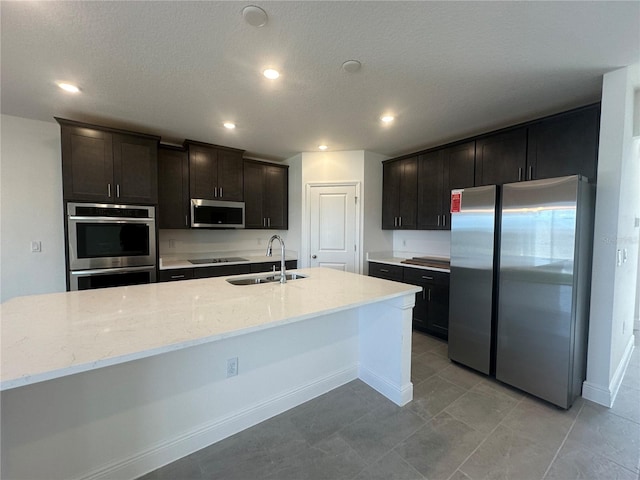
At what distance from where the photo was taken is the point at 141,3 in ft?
4.51

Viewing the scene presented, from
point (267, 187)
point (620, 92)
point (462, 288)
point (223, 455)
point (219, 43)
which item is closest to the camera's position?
point (223, 455)

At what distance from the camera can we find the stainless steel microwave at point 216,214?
11.8 feet

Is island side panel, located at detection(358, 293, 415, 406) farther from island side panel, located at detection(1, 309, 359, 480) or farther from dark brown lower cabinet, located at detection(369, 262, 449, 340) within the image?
dark brown lower cabinet, located at detection(369, 262, 449, 340)

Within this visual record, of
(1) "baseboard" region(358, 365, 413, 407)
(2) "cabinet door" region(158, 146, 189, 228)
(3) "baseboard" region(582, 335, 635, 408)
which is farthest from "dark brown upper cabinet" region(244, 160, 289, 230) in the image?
(3) "baseboard" region(582, 335, 635, 408)

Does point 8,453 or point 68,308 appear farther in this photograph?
point 68,308

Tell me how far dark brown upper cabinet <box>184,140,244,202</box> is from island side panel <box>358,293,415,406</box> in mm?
2689

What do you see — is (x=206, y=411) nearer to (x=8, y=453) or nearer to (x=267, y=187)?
(x=8, y=453)

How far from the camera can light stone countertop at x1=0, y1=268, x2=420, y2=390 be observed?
900 mm

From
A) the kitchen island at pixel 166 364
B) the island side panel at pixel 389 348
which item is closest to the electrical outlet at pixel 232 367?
the kitchen island at pixel 166 364

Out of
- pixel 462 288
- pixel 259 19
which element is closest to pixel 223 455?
pixel 462 288

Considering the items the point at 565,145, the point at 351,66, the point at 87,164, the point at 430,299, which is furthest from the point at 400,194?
the point at 87,164

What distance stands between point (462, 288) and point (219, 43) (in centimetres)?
277

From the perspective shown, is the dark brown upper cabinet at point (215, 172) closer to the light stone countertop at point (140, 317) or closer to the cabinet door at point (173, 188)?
the cabinet door at point (173, 188)

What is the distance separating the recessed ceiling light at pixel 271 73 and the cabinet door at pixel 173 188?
6.87ft
